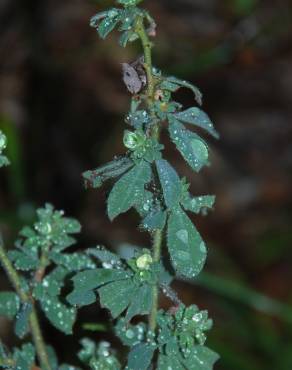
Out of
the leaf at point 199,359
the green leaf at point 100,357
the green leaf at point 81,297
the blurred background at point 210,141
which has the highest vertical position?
the blurred background at point 210,141

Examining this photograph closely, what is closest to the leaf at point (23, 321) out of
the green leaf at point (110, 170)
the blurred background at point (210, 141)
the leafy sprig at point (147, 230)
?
the leafy sprig at point (147, 230)

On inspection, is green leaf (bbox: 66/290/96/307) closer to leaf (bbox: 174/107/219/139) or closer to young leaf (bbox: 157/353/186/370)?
young leaf (bbox: 157/353/186/370)

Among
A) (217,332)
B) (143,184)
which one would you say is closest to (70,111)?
(217,332)

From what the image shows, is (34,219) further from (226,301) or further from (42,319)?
(226,301)

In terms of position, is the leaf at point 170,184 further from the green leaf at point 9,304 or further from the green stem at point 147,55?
the green leaf at point 9,304

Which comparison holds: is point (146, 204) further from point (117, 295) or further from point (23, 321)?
point (23, 321)

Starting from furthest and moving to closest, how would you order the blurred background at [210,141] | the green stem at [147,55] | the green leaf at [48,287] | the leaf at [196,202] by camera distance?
the blurred background at [210,141], the green leaf at [48,287], the leaf at [196,202], the green stem at [147,55]
